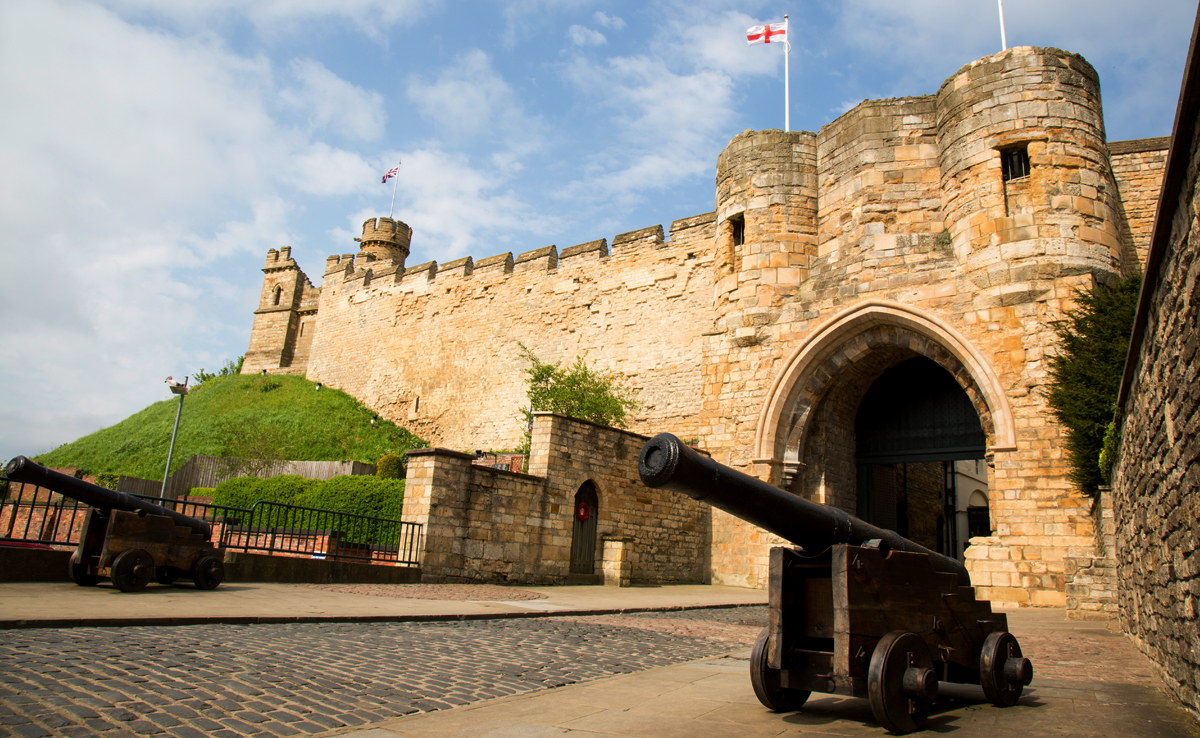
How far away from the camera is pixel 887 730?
2752 mm

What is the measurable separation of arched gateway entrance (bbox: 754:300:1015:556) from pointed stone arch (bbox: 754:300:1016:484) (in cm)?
2

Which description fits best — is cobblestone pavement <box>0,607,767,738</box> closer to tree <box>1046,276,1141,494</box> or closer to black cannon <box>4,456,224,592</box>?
black cannon <box>4,456,224,592</box>

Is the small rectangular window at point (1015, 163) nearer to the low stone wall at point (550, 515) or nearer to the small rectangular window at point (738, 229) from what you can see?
A: the small rectangular window at point (738, 229)

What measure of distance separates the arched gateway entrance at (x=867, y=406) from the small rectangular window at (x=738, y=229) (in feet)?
9.17

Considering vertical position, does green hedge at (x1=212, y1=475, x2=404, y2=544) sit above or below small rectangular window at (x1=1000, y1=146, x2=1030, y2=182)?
below

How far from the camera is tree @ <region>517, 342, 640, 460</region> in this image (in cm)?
1805

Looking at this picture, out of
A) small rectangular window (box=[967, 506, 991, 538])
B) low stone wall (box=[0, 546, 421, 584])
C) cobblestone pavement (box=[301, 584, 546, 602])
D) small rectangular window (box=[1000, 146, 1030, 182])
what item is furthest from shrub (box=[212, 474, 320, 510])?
small rectangular window (box=[967, 506, 991, 538])

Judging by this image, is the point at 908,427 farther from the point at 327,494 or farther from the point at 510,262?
the point at 510,262

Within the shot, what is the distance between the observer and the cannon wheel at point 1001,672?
10.5 feet

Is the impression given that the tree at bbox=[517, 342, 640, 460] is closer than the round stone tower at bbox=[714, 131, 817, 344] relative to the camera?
No

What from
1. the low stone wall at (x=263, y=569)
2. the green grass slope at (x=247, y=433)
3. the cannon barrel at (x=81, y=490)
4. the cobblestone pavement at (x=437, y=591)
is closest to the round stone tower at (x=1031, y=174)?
the cobblestone pavement at (x=437, y=591)

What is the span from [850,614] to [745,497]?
59 centimetres

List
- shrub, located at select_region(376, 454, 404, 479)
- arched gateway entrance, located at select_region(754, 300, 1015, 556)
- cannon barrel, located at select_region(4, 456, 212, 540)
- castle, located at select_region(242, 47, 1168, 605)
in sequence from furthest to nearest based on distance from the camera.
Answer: shrub, located at select_region(376, 454, 404, 479) < arched gateway entrance, located at select_region(754, 300, 1015, 556) < castle, located at select_region(242, 47, 1168, 605) < cannon barrel, located at select_region(4, 456, 212, 540)

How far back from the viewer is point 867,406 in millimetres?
14461
